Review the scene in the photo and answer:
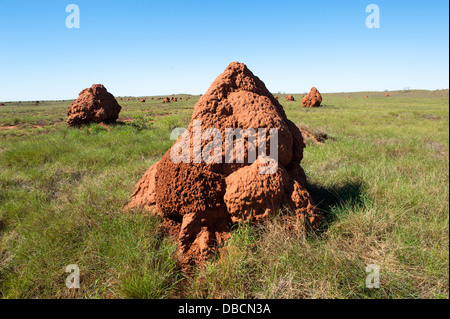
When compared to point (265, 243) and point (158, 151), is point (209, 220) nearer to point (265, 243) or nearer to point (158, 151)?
point (265, 243)

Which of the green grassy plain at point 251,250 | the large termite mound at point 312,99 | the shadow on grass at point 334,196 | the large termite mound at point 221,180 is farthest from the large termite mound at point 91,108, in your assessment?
the large termite mound at point 312,99

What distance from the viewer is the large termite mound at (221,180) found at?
2250 millimetres

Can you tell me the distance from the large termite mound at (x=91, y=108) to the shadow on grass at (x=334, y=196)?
9.55 metres

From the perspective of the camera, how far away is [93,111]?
33.6 ft

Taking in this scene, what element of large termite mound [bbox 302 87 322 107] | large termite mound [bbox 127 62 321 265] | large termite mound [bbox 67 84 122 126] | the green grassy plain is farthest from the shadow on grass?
large termite mound [bbox 302 87 322 107]

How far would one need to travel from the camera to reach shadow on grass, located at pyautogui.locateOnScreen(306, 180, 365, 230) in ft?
8.66

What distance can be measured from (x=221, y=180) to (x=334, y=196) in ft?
5.34

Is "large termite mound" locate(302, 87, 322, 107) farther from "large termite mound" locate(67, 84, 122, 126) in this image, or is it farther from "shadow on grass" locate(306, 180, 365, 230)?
"shadow on grass" locate(306, 180, 365, 230)

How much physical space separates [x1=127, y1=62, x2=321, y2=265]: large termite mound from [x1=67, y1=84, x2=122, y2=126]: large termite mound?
9.04m

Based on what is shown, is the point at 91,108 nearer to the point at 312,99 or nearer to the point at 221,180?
the point at 221,180

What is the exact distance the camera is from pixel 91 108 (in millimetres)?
10211
